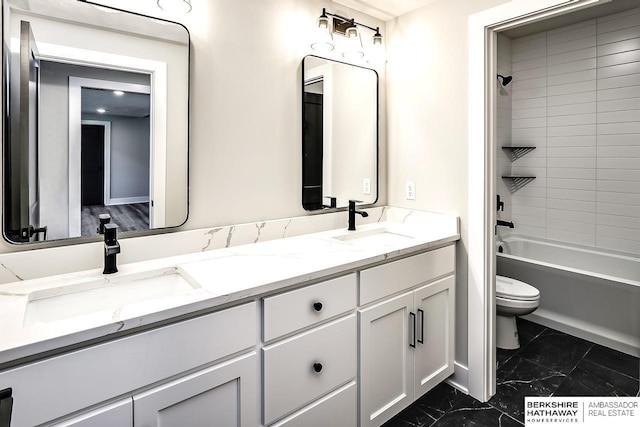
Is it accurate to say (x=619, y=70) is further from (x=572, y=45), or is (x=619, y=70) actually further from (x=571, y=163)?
(x=571, y=163)

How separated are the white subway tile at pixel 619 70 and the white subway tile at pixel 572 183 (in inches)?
31.6

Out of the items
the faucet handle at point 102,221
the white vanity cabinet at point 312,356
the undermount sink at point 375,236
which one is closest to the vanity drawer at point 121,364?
the white vanity cabinet at point 312,356

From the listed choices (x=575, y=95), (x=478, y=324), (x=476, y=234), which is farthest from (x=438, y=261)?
(x=575, y=95)

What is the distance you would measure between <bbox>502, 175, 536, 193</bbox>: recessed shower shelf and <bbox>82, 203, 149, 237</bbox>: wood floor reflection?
10.0ft

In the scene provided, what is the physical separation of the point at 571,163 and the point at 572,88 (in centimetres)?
61

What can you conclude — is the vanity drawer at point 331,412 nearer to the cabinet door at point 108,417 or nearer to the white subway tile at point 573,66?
the cabinet door at point 108,417

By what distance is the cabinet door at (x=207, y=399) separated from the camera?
104cm

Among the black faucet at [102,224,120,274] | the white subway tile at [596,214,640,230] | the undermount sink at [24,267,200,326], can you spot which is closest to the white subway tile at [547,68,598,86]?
the white subway tile at [596,214,640,230]

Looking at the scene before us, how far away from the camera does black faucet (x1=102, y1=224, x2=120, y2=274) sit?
4.32ft

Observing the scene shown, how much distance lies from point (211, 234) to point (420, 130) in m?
1.36

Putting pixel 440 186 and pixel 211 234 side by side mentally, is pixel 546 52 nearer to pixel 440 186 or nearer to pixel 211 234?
pixel 440 186

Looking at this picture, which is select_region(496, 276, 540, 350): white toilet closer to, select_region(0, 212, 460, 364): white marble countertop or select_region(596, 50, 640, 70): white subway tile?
select_region(0, 212, 460, 364): white marble countertop

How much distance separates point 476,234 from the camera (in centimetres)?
197

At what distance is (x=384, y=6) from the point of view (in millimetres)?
2168
